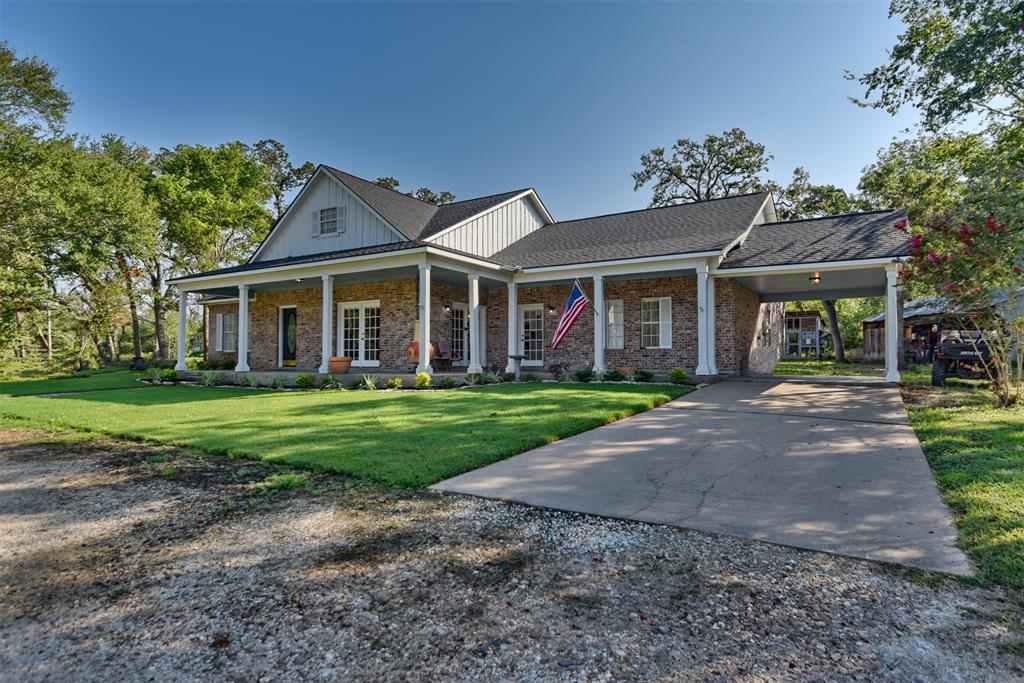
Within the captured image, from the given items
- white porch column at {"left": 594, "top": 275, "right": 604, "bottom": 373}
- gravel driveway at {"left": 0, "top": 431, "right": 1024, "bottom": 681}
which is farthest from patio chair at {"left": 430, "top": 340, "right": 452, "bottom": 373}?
gravel driveway at {"left": 0, "top": 431, "right": 1024, "bottom": 681}

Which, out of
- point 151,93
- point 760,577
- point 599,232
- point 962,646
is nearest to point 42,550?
point 760,577

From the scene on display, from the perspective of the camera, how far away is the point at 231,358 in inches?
798

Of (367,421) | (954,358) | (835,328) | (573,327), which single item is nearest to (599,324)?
(573,327)

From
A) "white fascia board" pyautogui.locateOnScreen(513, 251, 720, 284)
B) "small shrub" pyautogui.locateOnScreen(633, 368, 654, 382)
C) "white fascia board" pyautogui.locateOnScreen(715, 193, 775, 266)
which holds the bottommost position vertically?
"small shrub" pyautogui.locateOnScreen(633, 368, 654, 382)

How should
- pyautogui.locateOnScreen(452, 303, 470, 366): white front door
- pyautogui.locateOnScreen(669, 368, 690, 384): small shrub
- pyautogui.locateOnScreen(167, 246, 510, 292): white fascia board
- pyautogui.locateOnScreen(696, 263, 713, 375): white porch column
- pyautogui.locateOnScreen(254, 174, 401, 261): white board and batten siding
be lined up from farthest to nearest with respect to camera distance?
1. pyautogui.locateOnScreen(452, 303, 470, 366): white front door
2. pyautogui.locateOnScreen(254, 174, 401, 261): white board and batten siding
3. pyautogui.locateOnScreen(167, 246, 510, 292): white fascia board
4. pyautogui.locateOnScreen(696, 263, 713, 375): white porch column
5. pyautogui.locateOnScreen(669, 368, 690, 384): small shrub

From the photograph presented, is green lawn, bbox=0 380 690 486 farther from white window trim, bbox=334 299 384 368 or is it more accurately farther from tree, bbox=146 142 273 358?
tree, bbox=146 142 273 358

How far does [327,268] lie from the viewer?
14500 millimetres

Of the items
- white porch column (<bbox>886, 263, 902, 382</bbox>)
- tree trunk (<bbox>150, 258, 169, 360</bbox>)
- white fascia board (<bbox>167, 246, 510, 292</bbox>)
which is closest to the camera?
white porch column (<bbox>886, 263, 902, 382</bbox>)

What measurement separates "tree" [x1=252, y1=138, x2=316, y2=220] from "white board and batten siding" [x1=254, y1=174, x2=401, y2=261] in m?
16.6

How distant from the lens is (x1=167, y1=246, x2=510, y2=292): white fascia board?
12.8 m

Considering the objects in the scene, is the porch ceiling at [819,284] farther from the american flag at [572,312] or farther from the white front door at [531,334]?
the white front door at [531,334]

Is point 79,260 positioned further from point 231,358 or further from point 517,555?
point 517,555

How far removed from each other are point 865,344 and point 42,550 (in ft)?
91.7

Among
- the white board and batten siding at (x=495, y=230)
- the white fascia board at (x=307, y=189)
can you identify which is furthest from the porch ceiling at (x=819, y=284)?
the white fascia board at (x=307, y=189)
